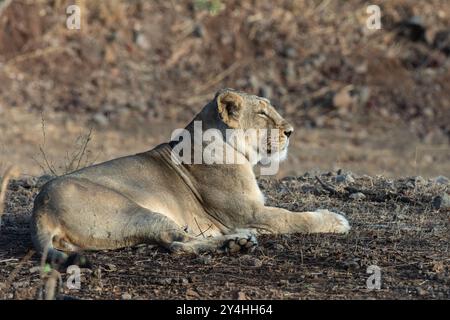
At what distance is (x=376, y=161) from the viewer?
12.5m

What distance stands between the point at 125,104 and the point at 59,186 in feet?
28.6

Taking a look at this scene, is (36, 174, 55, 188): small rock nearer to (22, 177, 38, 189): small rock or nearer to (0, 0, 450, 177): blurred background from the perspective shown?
(22, 177, 38, 189): small rock

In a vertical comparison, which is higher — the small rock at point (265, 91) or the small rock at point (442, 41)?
the small rock at point (442, 41)

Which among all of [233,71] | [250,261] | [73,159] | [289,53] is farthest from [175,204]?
[289,53]

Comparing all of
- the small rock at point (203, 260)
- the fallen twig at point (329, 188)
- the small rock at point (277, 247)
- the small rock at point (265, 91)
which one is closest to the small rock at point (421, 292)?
the small rock at point (277, 247)

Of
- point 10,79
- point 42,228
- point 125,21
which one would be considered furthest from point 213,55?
point 42,228

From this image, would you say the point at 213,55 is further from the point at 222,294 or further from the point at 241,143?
the point at 222,294

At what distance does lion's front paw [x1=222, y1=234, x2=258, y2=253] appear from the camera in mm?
5285

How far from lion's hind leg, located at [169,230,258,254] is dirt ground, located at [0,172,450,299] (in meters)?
0.05

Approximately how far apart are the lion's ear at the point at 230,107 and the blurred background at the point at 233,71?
6.51 meters

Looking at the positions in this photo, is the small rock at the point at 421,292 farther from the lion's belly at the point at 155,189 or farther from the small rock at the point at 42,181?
the small rock at the point at 42,181

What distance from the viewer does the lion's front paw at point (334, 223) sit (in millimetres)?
5738

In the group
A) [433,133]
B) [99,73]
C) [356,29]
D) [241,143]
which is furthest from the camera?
[356,29]

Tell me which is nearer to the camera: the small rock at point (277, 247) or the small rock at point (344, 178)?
the small rock at point (277, 247)
